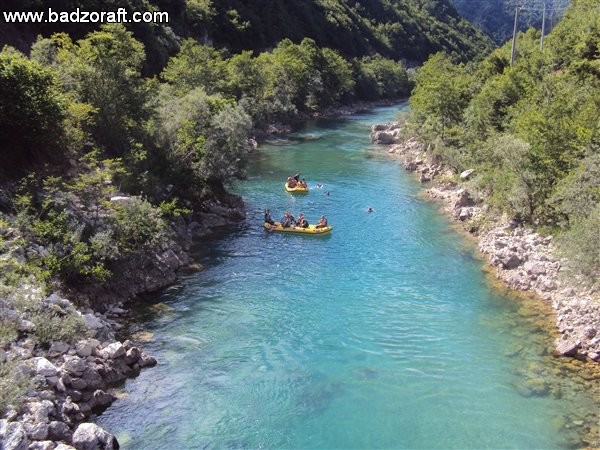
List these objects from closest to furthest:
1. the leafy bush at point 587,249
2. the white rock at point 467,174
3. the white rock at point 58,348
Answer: the white rock at point 58,348, the leafy bush at point 587,249, the white rock at point 467,174

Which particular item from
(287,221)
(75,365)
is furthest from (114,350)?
(287,221)

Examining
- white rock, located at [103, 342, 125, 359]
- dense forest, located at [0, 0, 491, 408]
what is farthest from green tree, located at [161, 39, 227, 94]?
white rock, located at [103, 342, 125, 359]

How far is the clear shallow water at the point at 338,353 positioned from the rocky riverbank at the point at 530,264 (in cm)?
136

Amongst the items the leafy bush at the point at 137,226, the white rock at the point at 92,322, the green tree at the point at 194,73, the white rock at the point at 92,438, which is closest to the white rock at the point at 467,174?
the leafy bush at the point at 137,226

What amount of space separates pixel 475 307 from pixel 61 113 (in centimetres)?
2212

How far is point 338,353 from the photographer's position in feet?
72.4

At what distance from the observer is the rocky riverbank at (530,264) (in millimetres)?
22438

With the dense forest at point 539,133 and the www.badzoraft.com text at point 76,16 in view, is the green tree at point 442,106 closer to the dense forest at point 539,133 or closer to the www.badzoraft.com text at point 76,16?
the dense forest at point 539,133

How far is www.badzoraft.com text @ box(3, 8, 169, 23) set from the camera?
5453cm

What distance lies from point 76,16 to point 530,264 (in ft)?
181

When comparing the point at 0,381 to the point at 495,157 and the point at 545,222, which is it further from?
the point at 495,157

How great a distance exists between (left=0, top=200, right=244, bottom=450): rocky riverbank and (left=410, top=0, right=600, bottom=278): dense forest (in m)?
19.4

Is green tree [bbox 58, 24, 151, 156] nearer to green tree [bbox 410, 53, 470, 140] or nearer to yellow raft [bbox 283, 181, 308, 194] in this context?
yellow raft [bbox 283, 181, 308, 194]

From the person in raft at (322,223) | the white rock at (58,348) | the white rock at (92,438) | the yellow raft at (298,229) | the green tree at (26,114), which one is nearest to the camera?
the white rock at (92,438)
